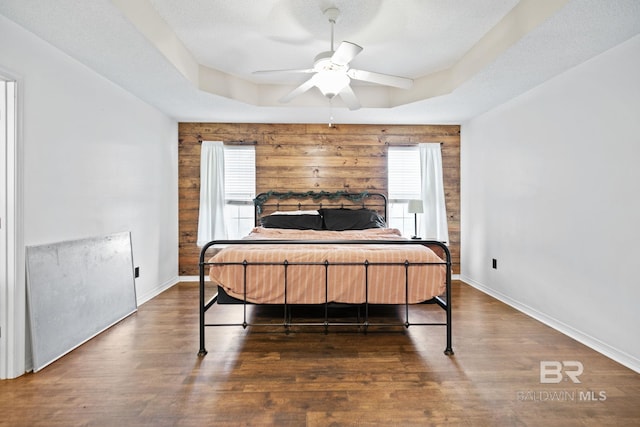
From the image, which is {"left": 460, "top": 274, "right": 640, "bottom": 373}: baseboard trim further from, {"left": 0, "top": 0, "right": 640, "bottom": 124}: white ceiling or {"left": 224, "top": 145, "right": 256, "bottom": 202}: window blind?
{"left": 224, "top": 145, "right": 256, "bottom": 202}: window blind

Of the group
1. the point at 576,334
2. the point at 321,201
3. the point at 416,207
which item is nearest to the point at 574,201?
the point at 576,334

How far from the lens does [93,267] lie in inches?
108

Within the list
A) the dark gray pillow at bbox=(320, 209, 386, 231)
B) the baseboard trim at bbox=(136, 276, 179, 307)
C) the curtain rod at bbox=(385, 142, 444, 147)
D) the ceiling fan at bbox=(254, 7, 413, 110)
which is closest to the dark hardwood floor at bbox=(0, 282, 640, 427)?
the baseboard trim at bbox=(136, 276, 179, 307)

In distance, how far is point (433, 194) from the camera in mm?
4625

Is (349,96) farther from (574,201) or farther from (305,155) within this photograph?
→ (574,201)

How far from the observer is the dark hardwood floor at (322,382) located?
1.67m

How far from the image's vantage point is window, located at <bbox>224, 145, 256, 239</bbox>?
15.1 ft

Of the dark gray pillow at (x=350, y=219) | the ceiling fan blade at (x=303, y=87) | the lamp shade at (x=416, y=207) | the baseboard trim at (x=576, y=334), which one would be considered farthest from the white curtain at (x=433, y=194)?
the ceiling fan blade at (x=303, y=87)

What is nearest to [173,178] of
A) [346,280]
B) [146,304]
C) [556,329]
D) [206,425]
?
[146,304]

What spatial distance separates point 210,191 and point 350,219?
1997 millimetres

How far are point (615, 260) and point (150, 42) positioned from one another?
12.3 feet

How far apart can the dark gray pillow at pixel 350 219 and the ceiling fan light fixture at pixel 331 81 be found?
192 centimetres

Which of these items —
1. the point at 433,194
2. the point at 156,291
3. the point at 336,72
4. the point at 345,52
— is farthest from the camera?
the point at 433,194

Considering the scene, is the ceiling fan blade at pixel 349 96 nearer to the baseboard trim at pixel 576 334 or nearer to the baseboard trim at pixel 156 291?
the baseboard trim at pixel 576 334
